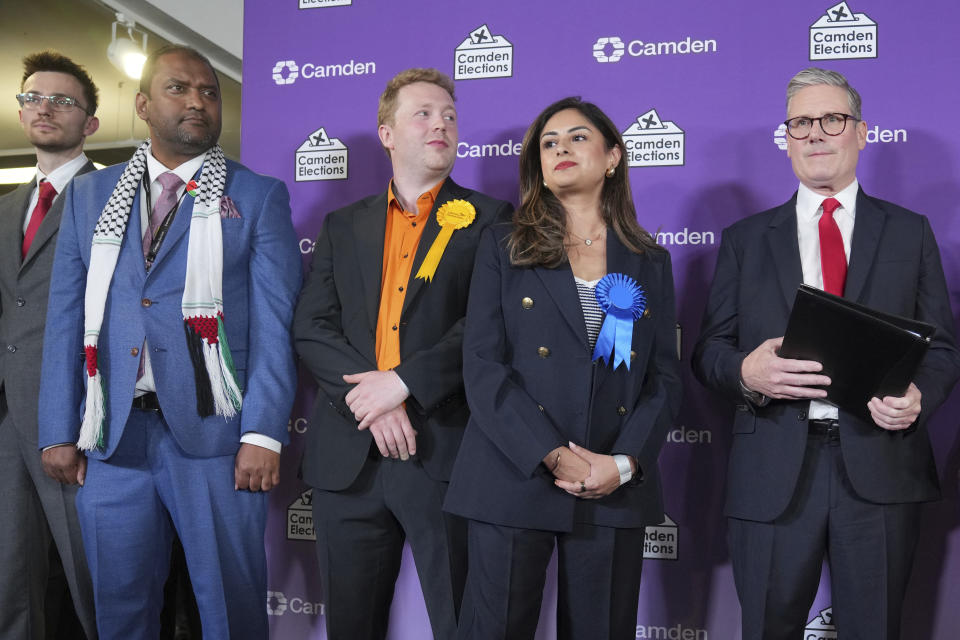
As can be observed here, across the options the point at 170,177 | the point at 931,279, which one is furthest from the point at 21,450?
the point at 931,279

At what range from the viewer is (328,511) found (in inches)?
110

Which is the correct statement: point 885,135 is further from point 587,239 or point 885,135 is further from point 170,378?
point 170,378

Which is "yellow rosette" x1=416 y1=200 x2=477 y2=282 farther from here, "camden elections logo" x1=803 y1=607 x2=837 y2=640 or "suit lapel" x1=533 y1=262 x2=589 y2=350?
"camden elections logo" x1=803 y1=607 x2=837 y2=640

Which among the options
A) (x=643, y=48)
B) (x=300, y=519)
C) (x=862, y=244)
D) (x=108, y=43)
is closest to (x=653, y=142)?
(x=643, y=48)

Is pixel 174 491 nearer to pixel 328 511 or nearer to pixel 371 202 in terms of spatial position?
pixel 328 511

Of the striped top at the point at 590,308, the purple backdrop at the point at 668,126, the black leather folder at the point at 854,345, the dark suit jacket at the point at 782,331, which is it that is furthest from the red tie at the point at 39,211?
the black leather folder at the point at 854,345

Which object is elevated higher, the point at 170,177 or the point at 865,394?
the point at 170,177

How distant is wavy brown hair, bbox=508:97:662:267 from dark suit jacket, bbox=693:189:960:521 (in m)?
0.35

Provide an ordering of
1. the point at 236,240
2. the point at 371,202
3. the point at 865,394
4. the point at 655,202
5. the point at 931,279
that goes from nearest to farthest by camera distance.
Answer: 1. the point at 865,394
2. the point at 931,279
3. the point at 236,240
4. the point at 371,202
5. the point at 655,202

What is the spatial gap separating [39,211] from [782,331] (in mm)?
2766

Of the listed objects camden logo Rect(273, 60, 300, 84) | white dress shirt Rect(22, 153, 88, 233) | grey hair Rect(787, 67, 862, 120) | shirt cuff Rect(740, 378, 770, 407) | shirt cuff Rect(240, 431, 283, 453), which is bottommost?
shirt cuff Rect(240, 431, 283, 453)

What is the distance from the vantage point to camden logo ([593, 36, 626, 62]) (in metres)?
3.50

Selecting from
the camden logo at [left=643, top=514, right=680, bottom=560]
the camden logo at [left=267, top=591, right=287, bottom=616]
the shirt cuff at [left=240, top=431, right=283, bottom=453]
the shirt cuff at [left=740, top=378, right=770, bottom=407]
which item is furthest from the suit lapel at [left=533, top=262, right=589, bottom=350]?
the camden logo at [left=267, top=591, right=287, bottom=616]

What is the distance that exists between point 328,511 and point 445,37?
2011mm
